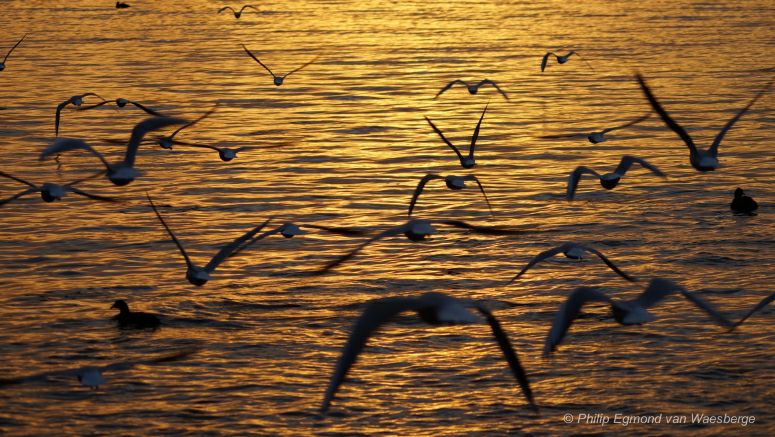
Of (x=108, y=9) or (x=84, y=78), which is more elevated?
(x=84, y=78)

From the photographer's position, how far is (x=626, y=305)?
648 inches

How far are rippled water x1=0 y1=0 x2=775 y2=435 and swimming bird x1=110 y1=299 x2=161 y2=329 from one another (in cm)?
24

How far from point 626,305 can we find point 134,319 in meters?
8.09

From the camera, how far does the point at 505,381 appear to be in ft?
61.7

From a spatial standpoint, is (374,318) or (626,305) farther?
(626,305)

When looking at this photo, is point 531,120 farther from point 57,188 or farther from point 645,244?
point 57,188

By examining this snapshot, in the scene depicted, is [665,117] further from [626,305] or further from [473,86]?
[473,86]

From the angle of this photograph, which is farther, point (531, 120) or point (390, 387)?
point (531, 120)

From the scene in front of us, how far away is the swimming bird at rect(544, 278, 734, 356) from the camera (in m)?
13.8

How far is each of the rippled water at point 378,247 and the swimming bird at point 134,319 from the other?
24 cm

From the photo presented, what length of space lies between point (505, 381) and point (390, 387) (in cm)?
162

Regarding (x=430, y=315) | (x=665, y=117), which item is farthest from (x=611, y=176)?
(x=430, y=315)

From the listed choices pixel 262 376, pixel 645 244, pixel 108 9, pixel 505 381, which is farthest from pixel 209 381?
pixel 108 9

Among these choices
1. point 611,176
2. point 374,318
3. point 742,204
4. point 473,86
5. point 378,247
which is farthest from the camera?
point 473,86
